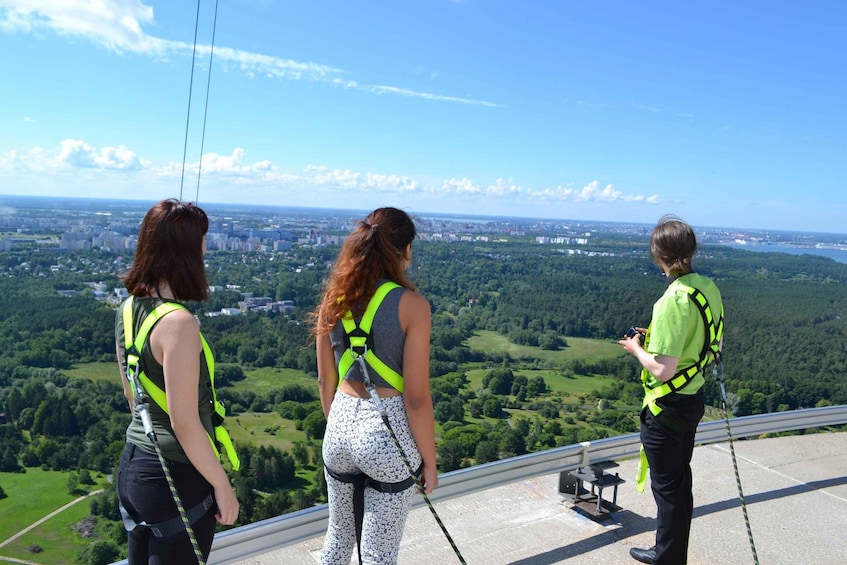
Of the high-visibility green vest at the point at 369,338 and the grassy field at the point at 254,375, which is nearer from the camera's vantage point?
the high-visibility green vest at the point at 369,338

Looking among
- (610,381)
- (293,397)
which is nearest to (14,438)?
(293,397)

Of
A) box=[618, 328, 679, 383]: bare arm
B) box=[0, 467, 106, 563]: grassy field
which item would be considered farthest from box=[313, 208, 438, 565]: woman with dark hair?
box=[0, 467, 106, 563]: grassy field

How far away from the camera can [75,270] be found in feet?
66.1

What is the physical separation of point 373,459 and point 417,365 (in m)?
0.30

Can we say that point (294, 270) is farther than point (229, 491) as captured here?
Yes

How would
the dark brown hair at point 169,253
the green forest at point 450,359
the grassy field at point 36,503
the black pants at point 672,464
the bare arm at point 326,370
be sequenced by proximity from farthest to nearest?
the grassy field at point 36,503 → the green forest at point 450,359 → the black pants at point 672,464 → the bare arm at point 326,370 → the dark brown hair at point 169,253

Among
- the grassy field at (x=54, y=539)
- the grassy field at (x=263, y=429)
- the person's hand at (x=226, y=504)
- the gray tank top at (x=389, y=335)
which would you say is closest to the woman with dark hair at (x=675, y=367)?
the gray tank top at (x=389, y=335)

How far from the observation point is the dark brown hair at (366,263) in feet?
5.86

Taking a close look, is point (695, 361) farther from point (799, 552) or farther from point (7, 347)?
point (7, 347)

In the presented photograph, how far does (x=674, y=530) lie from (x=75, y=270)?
852 inches

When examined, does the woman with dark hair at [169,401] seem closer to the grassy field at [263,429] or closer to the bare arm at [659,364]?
the bare arm at [659,364]

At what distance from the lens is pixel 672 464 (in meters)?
2.50

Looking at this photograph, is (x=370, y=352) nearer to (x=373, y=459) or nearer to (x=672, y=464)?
(x=373, y=459)

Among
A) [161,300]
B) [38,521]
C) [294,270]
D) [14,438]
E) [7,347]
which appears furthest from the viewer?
[294,270]
